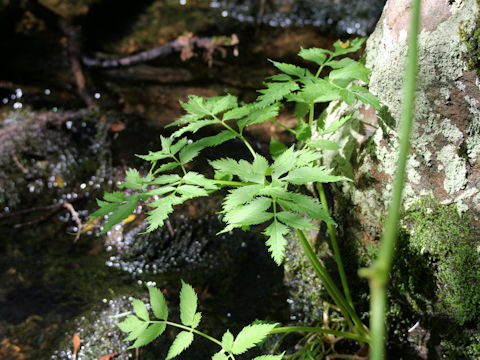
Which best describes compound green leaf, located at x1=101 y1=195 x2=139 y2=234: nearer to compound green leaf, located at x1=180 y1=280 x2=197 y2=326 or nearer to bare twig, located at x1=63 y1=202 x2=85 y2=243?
compound green leaf, located at x1=180 y1=280 x2=197 y2=326

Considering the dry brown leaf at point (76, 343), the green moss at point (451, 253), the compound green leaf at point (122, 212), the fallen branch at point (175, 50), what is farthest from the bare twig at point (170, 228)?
the fallen branch at point (175, 50)

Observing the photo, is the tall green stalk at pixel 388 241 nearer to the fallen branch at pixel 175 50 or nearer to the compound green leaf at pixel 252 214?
the compound green leaf at pixel 252 214

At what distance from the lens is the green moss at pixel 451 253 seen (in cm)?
163

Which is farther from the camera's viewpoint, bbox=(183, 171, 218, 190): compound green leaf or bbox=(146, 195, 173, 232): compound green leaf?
bbox=(183, 171, 218, 190): compound green leaf

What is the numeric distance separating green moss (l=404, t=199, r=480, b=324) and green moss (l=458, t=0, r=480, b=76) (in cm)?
56

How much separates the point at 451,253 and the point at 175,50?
3631mm

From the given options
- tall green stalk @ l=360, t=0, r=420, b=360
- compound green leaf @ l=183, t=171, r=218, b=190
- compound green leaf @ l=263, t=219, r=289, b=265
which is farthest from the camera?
compound green leaf @ l=183, t=171, r=218, b=190

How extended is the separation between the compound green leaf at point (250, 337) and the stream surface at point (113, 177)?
0.79m

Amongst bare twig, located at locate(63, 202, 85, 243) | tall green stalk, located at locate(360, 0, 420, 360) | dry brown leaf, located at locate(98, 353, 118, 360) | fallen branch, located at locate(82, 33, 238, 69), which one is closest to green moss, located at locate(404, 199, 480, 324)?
tall green stalk, located at locate(360, 0, 420, 360)

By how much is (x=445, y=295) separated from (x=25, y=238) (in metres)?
2.61

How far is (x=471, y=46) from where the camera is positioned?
1506 millimetres

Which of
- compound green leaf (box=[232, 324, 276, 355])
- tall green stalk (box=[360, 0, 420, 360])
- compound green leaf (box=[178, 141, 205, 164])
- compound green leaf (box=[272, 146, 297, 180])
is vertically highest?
tall green stalk (box=[360, 0, 420, 360])

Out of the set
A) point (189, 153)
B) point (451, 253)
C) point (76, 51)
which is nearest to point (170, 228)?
point (189, 153)

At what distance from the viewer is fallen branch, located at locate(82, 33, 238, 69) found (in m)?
4.32
